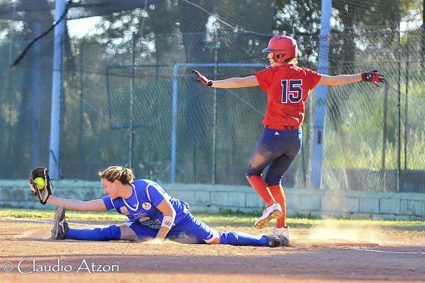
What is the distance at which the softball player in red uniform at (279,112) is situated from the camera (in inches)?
316

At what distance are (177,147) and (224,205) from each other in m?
1.46

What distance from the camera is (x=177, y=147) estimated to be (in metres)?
14.9

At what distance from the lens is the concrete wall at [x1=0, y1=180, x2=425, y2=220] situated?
13.2 metres

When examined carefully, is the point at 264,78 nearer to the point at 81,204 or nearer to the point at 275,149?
the point at 275,149

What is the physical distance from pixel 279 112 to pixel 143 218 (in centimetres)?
172

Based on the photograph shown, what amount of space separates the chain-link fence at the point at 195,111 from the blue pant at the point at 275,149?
5.43m

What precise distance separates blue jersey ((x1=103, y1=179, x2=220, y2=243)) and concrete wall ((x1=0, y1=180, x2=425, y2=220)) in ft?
19.5

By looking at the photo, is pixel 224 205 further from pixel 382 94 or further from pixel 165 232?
pixel 165 232

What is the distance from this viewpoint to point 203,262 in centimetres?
629

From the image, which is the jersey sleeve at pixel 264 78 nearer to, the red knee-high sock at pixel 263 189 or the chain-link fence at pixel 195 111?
the red knee-high sock at pixel 263 189

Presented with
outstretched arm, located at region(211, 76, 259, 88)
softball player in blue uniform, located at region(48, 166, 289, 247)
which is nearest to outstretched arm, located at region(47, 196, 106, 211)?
softball player in blue uniform, located at region(48, 166, 289, 247)

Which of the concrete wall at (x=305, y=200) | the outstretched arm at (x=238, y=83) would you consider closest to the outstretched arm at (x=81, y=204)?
the outstretched arm at (x=238, y=83)

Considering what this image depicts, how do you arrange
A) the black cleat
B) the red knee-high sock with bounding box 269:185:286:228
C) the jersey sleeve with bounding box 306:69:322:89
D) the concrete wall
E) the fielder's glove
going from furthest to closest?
the concrete wall
the red knee-high sock with bounding box 269:185:286:228
the jersey sleeve with bounding box 306:69:322:89
the fielder's glove
the black cleat

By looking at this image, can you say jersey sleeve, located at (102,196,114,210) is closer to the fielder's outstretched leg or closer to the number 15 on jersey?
the fielder's outstretched leg
